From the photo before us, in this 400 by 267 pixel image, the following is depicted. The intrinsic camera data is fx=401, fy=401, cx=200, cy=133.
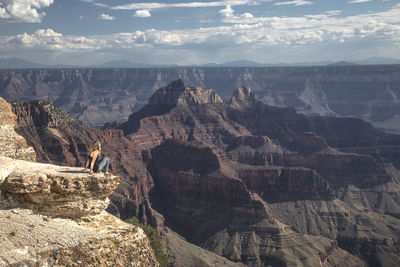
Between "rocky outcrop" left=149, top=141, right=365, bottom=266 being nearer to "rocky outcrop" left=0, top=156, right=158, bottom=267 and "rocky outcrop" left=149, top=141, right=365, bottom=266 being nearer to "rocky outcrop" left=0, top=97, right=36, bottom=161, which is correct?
"rocky outcrop" left=0, top=97, right=36, bottom=161

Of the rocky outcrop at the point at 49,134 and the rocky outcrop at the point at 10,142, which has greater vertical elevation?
the rocky outcrop at the point at 10,142

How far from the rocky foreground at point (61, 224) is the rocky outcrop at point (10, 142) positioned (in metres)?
12.0

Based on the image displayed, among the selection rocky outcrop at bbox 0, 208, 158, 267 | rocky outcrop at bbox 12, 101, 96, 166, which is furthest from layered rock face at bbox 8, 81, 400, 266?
rocky outcrop at bbox 0, 208, 158, 267

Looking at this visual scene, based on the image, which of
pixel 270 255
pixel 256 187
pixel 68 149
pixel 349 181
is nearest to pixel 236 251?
pixel 270 255

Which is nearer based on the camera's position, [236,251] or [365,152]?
[236,251]

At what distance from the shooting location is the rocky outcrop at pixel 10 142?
3875 centimetres

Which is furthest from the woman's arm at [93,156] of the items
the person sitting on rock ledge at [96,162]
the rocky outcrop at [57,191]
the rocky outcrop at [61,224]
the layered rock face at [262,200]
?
the layered rock face at [262,200]

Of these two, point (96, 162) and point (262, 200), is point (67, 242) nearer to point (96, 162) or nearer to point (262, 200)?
point (96, 162)

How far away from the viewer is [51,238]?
22.9m

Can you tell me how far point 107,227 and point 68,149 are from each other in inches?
4358

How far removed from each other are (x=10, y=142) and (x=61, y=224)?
19789 mm

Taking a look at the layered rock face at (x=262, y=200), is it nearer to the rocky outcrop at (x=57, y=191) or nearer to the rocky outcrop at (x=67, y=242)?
the rocky outcrop at (x=67, y=242)

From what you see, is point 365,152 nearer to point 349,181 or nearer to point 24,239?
point 349,181

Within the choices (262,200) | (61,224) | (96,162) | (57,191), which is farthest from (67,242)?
(262,200)
